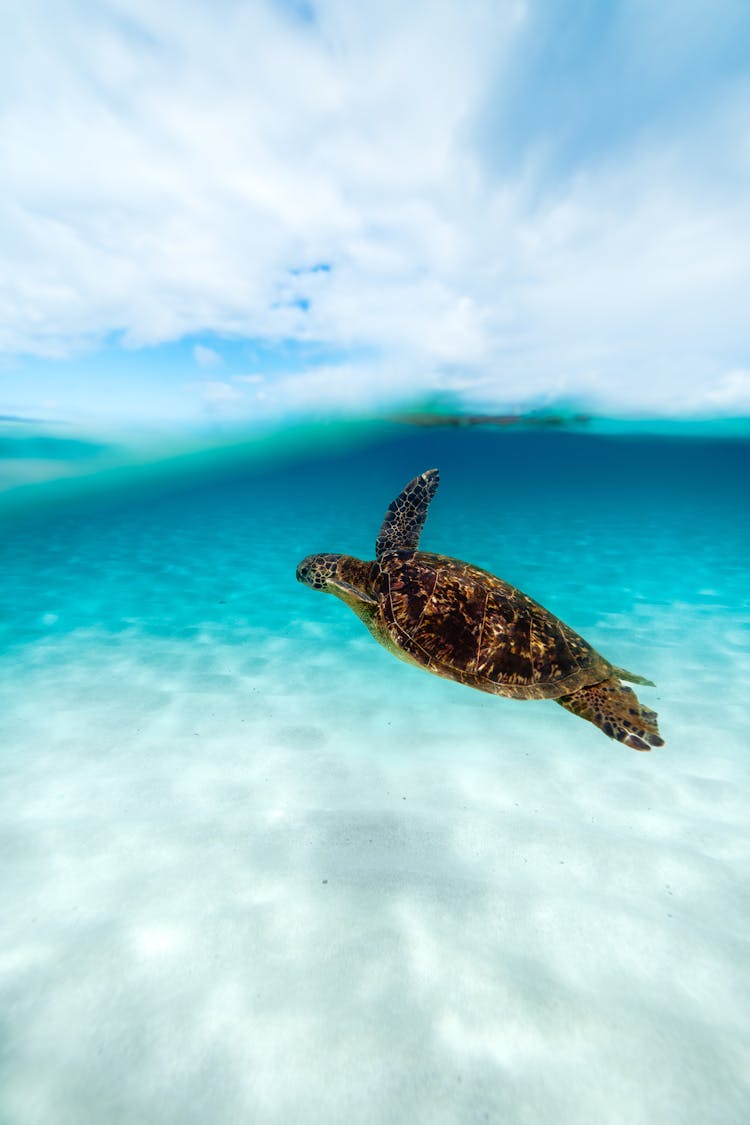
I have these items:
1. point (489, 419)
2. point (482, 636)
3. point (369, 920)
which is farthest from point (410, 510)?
point (489, 419)

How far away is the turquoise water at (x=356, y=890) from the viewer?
1715mm

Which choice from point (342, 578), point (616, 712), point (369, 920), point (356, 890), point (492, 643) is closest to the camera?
point (369, 920)

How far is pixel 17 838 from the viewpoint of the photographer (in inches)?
111

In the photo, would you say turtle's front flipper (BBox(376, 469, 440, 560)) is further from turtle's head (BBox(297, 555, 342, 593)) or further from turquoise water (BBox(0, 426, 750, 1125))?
turquoise water (BBox(0, 426, 750, 1125))

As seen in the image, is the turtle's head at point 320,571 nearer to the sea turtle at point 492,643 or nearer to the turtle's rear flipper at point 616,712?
the sea turtle at point 492,643

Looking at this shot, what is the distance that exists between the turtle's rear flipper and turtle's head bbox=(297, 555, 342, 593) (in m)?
2.26

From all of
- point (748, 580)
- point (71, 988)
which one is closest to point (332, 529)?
point (748, 580)

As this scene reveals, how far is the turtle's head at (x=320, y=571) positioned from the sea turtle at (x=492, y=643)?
1.13 feet

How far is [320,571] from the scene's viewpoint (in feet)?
14.0

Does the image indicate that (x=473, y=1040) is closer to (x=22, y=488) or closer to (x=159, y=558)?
(x=159, y=558)

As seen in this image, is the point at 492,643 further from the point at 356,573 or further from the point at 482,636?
the point at 356,573

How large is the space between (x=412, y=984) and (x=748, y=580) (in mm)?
11515

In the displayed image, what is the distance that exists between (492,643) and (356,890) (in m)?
1.87

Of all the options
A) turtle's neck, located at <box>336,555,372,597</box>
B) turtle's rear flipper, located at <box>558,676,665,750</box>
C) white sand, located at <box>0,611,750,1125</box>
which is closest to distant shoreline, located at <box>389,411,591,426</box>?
turtle's neck, located at <box>336,555,372,597</box>
